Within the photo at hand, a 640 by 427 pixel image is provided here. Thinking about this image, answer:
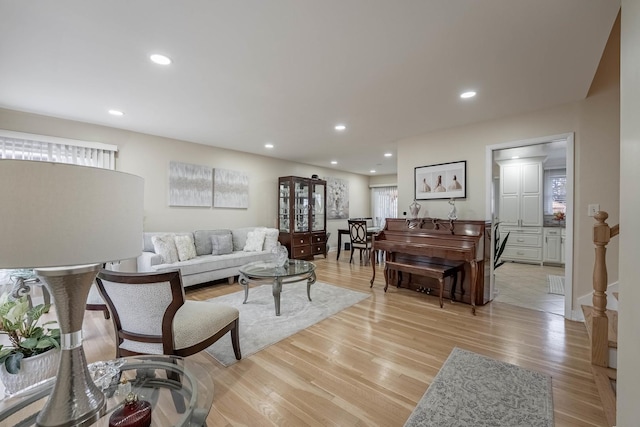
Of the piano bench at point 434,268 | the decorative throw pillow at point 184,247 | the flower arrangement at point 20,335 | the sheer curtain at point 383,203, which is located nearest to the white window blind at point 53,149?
the decorative throw pillow at point 184,247

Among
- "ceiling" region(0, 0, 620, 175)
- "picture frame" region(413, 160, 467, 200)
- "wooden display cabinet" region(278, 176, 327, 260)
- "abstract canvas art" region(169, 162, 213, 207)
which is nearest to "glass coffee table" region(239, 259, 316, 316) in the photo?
"ceiling" region(0, 0, 620, 175)

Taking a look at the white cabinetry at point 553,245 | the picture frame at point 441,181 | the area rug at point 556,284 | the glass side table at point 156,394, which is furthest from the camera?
the white cabinetry at point 553,245

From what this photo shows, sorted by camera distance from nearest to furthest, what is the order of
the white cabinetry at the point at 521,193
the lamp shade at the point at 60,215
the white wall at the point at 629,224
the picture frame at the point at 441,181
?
the lamp shade at the point at 60,215 < the white wall at the point at 629,224 < the picture frame at the point at 441,181 < the white cabinetry at the point at 521,193

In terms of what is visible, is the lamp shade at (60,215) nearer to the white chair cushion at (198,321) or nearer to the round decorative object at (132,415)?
the round decorative object at (132,415)

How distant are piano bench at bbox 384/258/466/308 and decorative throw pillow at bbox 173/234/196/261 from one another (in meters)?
3.06

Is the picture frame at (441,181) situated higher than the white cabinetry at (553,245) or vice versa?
the picture frame at (441,181)

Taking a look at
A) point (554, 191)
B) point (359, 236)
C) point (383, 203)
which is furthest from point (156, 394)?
point (383, 203)

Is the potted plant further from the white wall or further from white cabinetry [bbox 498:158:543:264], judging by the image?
white cabinetry [bbox 498:158:543:264]

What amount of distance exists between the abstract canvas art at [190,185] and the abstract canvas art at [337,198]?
356 centimetres

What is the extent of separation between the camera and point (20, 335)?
4.52 ft

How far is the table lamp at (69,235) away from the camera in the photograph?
2.19 feet

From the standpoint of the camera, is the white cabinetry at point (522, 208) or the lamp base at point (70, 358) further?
the white cabinetry at point (522, 208)

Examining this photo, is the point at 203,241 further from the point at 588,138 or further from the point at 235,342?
the point at 588,138

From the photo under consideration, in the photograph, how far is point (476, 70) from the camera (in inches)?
93.2
